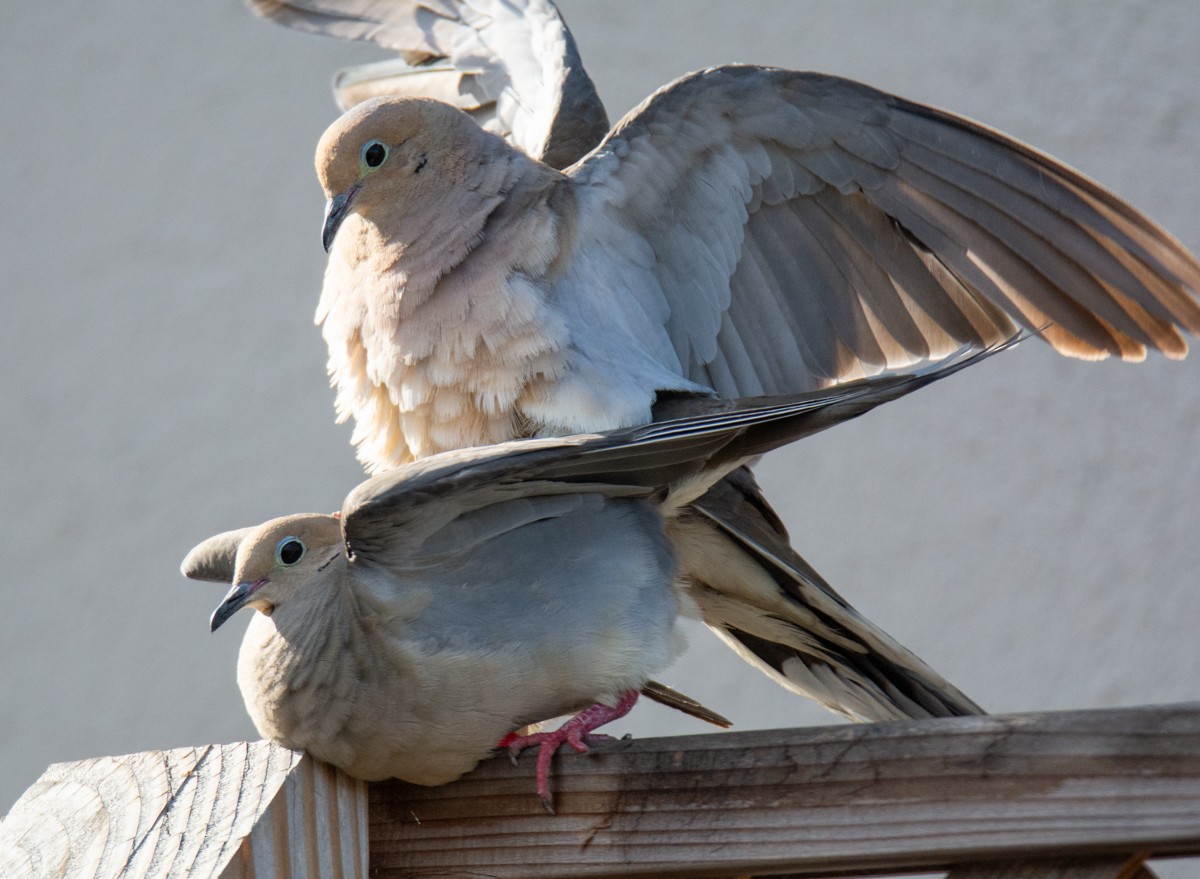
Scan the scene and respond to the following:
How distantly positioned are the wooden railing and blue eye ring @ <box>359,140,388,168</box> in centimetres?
79

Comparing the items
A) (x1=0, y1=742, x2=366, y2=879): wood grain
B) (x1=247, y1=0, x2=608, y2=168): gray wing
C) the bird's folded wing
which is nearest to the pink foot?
(x1=0, y1=742, x2=366, y2=879): wood grain

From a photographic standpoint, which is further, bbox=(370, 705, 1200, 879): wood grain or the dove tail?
the dove tail

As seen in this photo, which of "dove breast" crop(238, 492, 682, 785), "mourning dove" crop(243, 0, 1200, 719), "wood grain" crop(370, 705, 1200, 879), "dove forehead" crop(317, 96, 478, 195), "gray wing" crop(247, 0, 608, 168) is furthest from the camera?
"gray wing" crop(247, 0, 608, 168)

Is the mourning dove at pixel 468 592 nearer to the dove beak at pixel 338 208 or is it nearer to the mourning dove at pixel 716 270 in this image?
the mourning dove at pixel 716 270

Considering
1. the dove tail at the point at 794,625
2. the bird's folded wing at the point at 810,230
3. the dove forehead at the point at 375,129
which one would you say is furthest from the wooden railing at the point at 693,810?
the dove forehead at the point at 375,129

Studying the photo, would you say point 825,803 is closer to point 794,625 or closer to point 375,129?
point 794,625

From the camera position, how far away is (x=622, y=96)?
10.8ft

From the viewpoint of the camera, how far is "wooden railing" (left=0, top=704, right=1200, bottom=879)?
2.82ft

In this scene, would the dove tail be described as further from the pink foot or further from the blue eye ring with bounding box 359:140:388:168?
the blue eye ring with bounding box 359:140:388:168

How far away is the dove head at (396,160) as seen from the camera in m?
1.65

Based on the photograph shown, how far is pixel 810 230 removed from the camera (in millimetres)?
1743

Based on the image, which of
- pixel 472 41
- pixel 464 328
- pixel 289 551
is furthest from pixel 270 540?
pixel 472 41

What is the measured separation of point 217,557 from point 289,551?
103mm

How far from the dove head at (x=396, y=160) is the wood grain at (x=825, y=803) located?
769 mm
